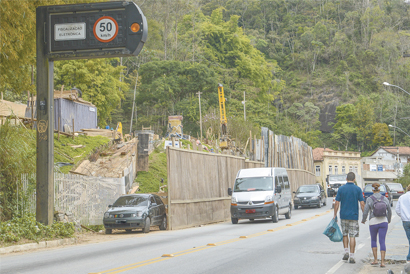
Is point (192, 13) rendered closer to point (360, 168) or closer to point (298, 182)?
point (360, 168)

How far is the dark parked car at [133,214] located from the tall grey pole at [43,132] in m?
3.08

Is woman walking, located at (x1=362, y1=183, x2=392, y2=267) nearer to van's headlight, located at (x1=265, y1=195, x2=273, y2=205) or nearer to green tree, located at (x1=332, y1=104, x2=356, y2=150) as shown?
van's headlight, located at (x1=265, y1=195, x2=273, y2=205)

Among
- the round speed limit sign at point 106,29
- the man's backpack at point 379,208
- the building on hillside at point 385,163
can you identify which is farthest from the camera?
the building on hillside at point 385,163

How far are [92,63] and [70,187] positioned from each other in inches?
1273

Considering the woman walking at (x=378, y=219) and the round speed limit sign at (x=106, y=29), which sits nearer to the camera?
the woman walking at (x=378, y=219)

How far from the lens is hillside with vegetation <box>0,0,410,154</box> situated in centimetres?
6681

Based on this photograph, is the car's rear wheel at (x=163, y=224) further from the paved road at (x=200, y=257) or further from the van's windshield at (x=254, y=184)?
the paved road at (x=200, y=257)

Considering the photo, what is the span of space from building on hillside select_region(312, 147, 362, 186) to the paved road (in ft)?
250

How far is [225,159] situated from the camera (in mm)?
26094

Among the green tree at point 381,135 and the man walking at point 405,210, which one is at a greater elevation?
the green tree at point 381,135

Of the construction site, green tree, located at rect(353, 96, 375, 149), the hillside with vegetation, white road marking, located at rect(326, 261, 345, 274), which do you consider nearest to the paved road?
white road marking, located at rect(326, 261, 345, 274)

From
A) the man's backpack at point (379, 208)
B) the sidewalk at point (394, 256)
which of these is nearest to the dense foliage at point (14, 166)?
the sidewalk at point (394, 256)

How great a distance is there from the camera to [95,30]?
541 inches

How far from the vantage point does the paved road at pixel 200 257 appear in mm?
9102
